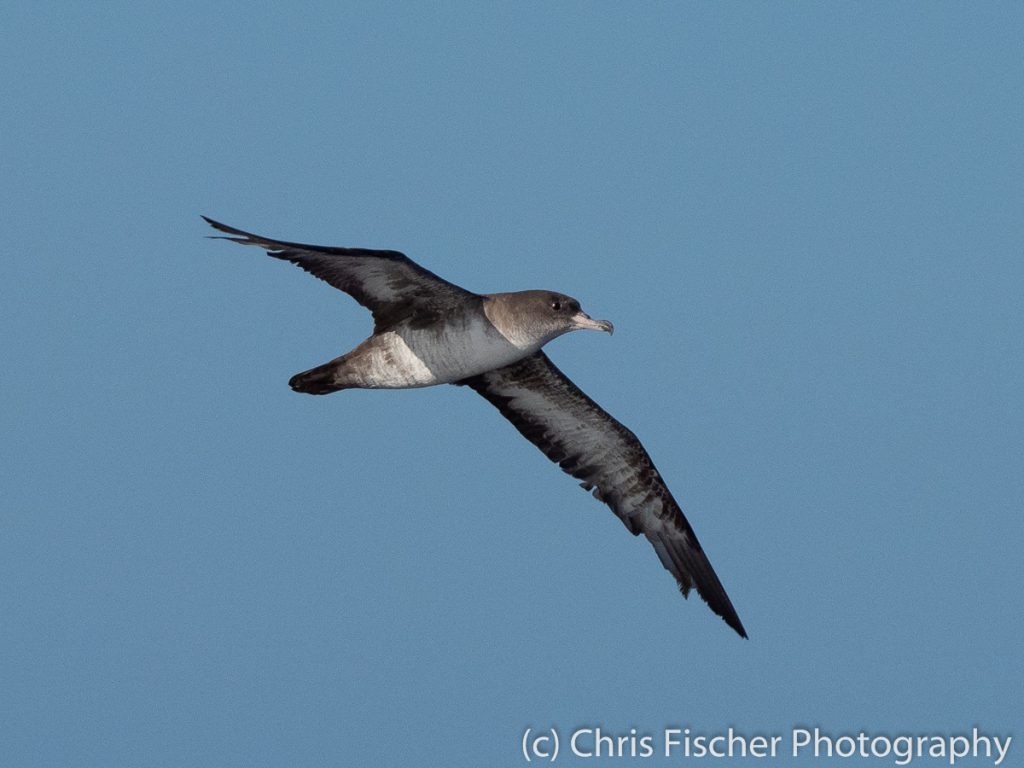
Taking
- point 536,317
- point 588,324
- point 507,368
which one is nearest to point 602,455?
point 507,368

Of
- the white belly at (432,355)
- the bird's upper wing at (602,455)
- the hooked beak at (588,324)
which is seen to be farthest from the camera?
the bird's upper wing at (602,455)

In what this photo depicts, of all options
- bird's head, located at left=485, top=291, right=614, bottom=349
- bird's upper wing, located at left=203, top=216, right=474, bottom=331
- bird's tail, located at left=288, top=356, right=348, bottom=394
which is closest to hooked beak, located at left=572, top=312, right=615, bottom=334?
bird's head, located at left=485, top=291, right=614, bottom=349

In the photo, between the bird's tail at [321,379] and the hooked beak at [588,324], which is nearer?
the hooked beak at [588,324]

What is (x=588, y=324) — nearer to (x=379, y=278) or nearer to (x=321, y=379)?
(x=379, y=278)

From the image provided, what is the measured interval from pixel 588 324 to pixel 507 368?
1682 millimetres

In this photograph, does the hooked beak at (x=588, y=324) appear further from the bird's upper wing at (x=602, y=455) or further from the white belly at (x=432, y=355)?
the bird's upper wing at (x=602, y=455)

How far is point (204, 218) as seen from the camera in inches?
550

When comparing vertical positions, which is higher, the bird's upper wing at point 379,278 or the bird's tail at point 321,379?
the bird's upper wing at point 379,278

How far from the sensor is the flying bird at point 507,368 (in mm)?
14812

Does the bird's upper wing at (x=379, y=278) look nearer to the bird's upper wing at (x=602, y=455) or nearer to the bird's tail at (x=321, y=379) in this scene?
the bird's tail at (x=321, y=379)

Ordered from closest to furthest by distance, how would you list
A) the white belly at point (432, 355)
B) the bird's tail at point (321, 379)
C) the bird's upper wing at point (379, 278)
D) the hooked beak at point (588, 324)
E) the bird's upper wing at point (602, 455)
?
the bird's upper wing at point (379, 278)
the hooked beak at point (588, 324)
the white belly at point (432, 355)
the bird's tail at point (321, 379)
the bird's upper wing at point (602, 455)

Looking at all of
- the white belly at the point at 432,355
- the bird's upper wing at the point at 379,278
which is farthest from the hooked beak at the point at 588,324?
the bird's upper wing at the point at 379,278

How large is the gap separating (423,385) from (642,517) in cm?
294

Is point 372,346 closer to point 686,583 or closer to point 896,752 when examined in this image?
point 686,583
